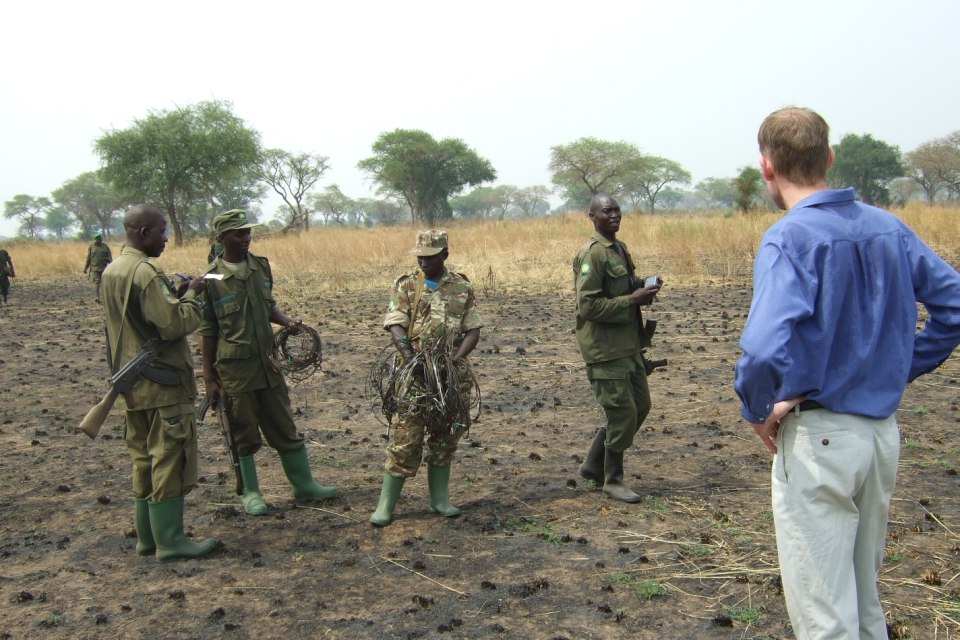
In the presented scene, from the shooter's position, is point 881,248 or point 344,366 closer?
point 881,248

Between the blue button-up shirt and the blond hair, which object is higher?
the blond hair

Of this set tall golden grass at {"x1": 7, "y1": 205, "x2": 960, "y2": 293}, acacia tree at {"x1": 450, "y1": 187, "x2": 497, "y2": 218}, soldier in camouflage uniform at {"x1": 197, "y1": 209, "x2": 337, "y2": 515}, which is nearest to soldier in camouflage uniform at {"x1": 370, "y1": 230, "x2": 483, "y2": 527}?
soldier in camouflage uniform at {"x1": 197, "y1": 209, "x2": 337, "y2": 515}

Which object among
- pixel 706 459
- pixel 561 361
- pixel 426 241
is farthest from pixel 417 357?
pixel 561 361

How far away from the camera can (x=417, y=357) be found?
454cm

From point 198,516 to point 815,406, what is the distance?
12.9 ft

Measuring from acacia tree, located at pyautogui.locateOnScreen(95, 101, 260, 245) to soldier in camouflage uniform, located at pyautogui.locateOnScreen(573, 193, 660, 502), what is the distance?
112ft


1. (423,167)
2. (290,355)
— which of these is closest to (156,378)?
(290,355)

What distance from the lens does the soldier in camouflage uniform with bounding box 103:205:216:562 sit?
4.16 m

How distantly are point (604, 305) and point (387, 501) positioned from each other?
1.68m

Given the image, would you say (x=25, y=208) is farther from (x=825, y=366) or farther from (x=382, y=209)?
(x=825, y=366)

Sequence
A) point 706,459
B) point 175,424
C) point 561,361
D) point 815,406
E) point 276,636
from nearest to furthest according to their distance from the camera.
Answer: point 815,406 → point 276,636 → point 175,424 → point 706,459 → point 561,361

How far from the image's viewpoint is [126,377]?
4121 mm

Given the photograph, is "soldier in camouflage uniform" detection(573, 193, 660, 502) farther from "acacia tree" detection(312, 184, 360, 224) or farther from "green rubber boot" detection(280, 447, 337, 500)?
"acacia tree" detection(312, 184, 360, 224)

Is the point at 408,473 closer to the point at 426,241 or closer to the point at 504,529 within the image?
the point at 504,529
